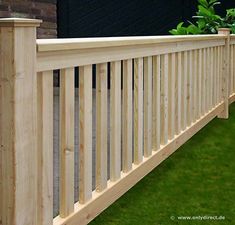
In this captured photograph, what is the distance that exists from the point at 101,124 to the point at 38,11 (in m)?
4.85

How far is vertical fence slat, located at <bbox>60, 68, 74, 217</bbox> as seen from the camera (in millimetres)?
2201

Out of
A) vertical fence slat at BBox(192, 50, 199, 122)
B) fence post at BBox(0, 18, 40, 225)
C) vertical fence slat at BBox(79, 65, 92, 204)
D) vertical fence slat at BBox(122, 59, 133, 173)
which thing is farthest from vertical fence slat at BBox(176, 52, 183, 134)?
fence post at BBox(0, 18, 40, 225)

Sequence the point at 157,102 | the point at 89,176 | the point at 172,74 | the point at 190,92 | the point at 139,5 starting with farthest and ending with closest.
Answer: the point at 139,5, the point at 190,92, the point at 172,74, the point at 157,102, the point at 89,176

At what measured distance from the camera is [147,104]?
3303mm

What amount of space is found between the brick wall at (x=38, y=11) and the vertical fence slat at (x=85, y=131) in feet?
14.0

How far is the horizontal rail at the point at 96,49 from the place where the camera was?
2023 mm

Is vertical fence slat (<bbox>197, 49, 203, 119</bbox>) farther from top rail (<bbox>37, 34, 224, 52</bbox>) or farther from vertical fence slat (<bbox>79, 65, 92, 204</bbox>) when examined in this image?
vertical fence slat (<bbox>79, 65, 92, 204</bbox>)

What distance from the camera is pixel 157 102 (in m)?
3.48

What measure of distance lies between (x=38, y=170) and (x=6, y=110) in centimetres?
31

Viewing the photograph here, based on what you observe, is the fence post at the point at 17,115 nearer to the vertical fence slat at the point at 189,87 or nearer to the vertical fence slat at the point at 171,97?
the vertical fence slat at the point at 171,97

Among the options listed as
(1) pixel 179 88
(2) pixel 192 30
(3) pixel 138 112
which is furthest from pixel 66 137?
(2) pixel 192 30

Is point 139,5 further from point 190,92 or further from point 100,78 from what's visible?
A: point 100,78

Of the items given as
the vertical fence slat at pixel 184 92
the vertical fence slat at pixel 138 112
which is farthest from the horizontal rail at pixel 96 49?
the vertical fence slat at pixel 184 92

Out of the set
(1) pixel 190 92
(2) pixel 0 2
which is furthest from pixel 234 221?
(2) pixel 0 2
